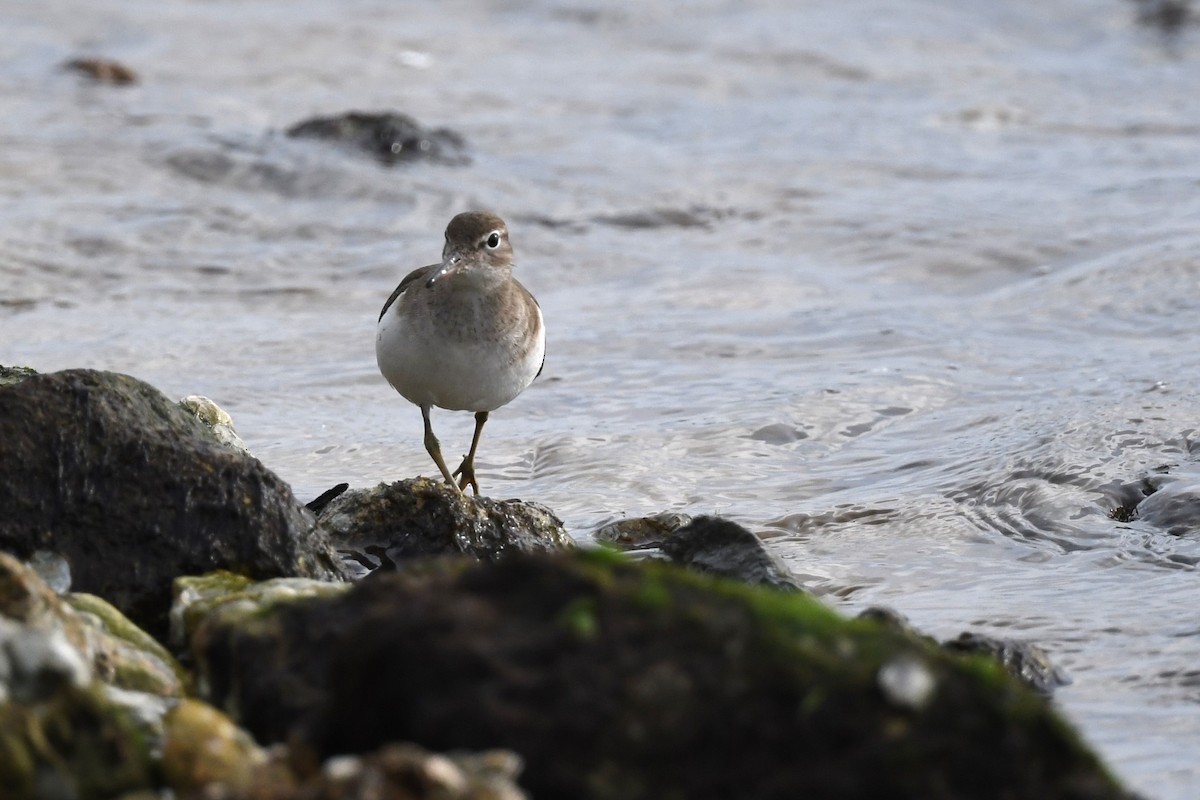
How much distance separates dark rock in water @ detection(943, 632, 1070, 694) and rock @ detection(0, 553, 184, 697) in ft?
7.80

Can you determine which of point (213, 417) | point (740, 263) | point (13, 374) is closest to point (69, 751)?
point (13, 374)

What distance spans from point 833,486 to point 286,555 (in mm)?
3277

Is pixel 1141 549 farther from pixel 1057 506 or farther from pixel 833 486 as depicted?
pixel 833 486

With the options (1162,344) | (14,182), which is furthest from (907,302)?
(14,182)

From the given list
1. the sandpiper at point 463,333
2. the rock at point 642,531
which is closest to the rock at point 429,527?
the rock at point 642,531

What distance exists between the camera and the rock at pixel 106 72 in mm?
16828

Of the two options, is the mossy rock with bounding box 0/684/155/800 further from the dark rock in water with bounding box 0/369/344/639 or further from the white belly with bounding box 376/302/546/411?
the white belly with bounding box 376/302/546/411

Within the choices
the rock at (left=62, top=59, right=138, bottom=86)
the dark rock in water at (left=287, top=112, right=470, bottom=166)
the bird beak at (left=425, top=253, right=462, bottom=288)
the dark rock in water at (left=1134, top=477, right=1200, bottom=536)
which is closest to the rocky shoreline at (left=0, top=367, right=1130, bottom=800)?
the bird beak at (left=425, top=253, right=462, bottom=288)

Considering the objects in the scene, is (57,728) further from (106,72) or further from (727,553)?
(106,72)

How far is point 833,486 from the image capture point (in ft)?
24.9

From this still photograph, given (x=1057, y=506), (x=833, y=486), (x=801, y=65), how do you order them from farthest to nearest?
(x=801, y=65)
(x=833, y=486)
(x=1057, y=506)

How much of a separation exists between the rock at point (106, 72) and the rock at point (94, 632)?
44.2ft

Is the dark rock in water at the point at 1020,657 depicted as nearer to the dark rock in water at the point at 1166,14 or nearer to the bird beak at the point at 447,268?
the bird beak at the point at 447,268

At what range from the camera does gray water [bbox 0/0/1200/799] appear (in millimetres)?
6902
